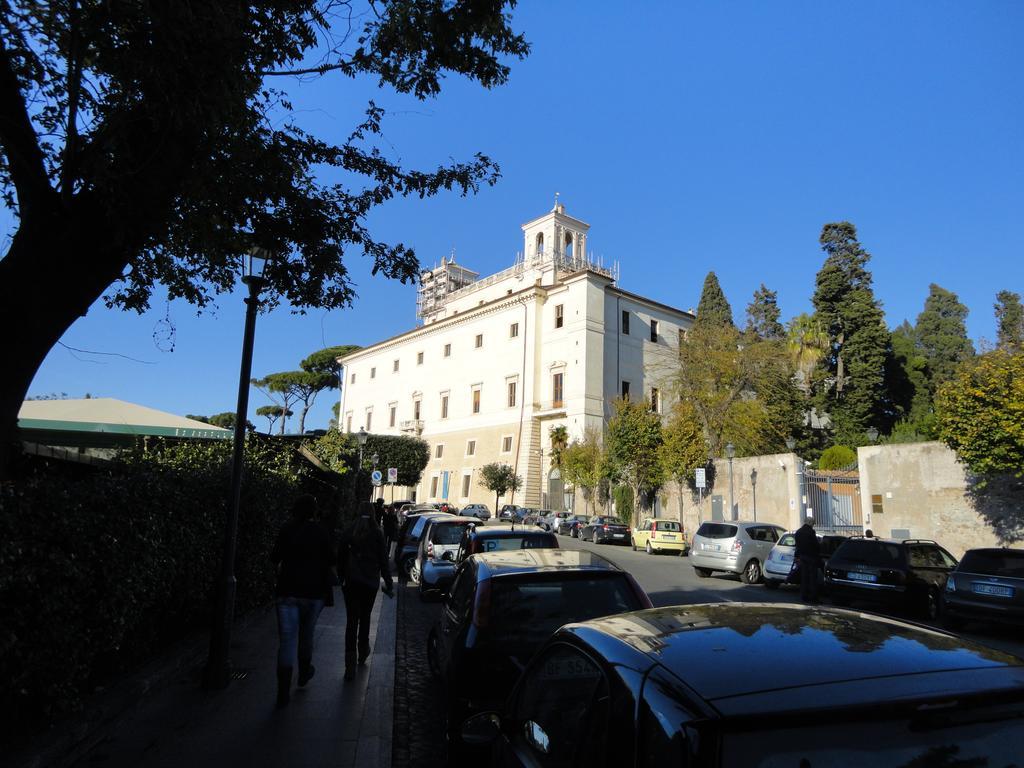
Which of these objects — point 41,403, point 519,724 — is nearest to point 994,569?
point 519,724

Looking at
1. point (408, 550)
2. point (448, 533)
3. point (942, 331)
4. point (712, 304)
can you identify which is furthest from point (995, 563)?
point (942, 331)

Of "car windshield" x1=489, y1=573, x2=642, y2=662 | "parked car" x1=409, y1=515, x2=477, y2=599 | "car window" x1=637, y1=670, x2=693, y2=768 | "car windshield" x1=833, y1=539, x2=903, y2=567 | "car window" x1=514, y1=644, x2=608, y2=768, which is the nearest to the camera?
"car window" x1=637, y1=670, x2=693, y2=768

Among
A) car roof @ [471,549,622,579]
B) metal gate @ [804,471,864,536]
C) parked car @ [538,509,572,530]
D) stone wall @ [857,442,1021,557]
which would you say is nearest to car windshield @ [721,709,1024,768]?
car roof @ [471,549,622,579]

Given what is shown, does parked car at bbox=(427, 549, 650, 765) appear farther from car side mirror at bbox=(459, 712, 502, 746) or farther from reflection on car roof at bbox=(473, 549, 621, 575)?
car side mirror at bbox=(459, 712, 502, 746)

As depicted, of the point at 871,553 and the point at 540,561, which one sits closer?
the point at 540,561

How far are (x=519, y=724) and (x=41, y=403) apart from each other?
13.2m

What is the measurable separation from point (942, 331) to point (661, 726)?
221 ft

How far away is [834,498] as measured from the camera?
28625 millimetres

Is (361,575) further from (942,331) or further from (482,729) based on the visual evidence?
(942,331)

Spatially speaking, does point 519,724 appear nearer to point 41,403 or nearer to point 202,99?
point 202,99

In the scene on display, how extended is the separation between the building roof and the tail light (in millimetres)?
9370

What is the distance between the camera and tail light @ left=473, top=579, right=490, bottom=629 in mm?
5219

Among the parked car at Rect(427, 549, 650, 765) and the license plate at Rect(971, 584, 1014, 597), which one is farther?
the license plate at Rect(971, 584, 1014, 597)

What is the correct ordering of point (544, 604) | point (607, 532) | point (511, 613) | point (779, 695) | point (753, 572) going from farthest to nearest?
point (607, 532)
point (753, 572)
point (544, 604)
point (511, 613)
point (779, 695)
